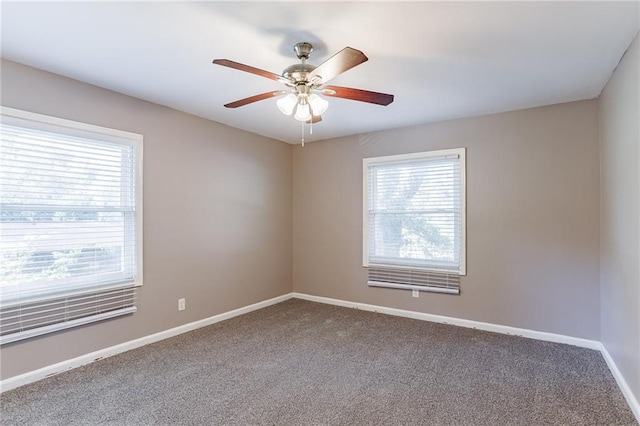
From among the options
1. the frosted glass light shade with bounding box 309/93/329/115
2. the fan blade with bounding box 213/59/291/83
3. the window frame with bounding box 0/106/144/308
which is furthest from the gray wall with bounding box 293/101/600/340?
the window frame with bounding box 0/106/144/308

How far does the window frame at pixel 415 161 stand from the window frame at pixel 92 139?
264 centimetres

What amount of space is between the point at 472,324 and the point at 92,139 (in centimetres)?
421

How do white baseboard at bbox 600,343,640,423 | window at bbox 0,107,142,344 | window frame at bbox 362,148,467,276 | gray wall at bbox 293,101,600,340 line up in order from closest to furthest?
1. white baseboard at bbox 600,343,640,423
2. window at bbox 0,107,142,344
3. gray wall at bbox 293,101,600,340
4. window frame at bbox 362,148,467,276

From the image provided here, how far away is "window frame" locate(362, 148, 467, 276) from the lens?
3.82 metres

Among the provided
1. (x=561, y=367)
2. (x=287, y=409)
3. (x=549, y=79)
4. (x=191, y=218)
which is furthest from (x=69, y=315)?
(x=549, y=79)

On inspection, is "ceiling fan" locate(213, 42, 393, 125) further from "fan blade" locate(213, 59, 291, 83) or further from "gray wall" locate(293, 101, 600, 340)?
"gray wall" locate(293, 101, 600, 340)

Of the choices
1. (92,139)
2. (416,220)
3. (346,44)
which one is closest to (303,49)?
(346,44)

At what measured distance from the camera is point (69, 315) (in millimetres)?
2734

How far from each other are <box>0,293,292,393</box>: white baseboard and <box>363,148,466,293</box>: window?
1927 mm

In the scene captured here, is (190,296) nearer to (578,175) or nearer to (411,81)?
(411,81)

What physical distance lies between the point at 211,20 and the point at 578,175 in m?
3.48

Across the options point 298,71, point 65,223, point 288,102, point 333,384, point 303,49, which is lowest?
point 333,384

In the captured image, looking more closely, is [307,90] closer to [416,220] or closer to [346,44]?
[346,44]

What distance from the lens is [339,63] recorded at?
1.85 m
